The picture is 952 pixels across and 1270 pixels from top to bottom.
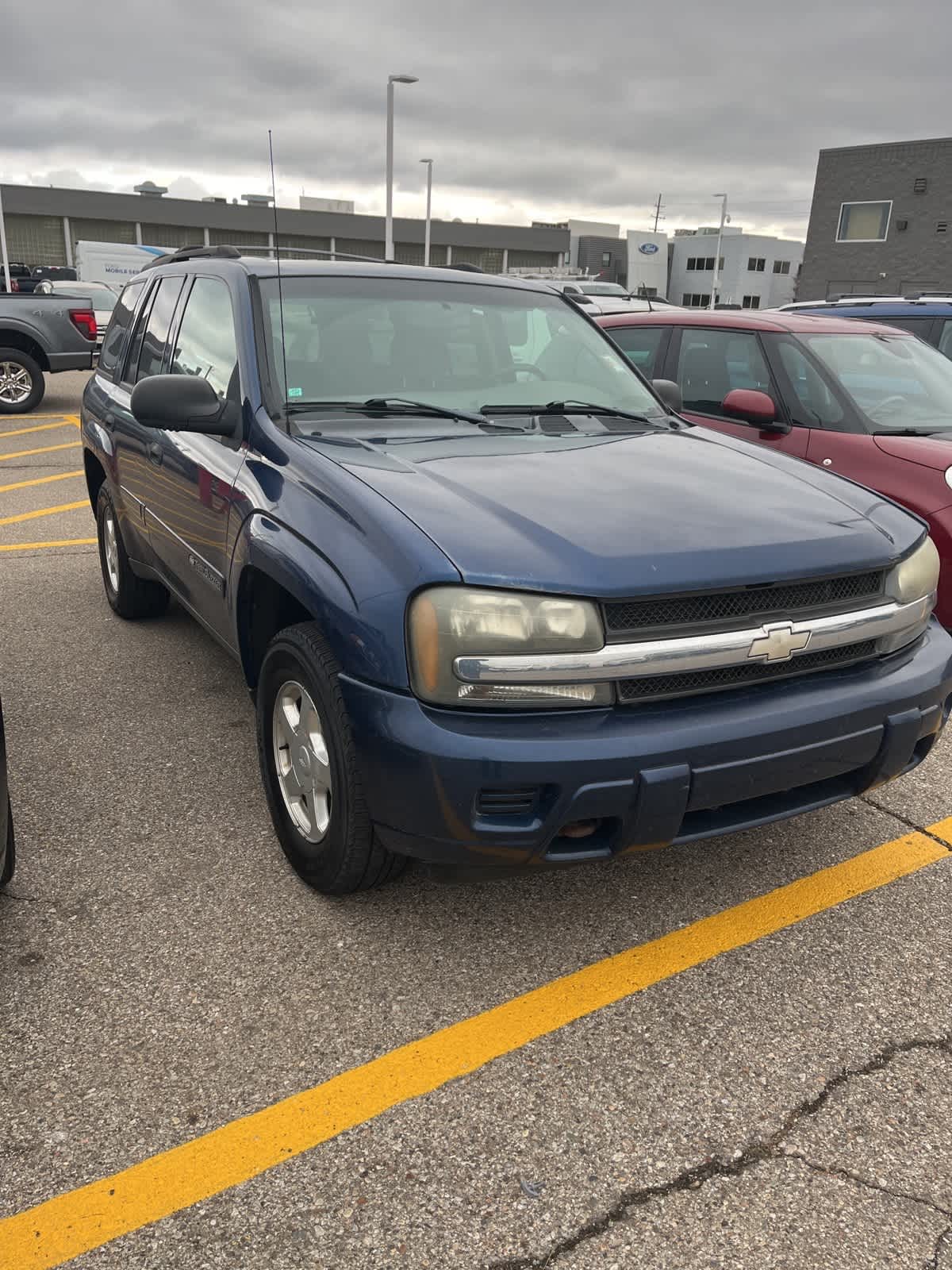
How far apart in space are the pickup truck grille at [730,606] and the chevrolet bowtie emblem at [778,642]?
0.04 meters

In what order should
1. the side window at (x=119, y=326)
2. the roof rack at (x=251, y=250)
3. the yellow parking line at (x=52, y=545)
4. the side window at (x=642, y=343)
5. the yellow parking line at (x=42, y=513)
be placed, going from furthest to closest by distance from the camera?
the yellow parking line at (x=42, y=513)
the yellow parking line at (x=52, y=545)
the side window at (x=642, y=343)
the side window at (x=119, y=326)
the roof rack at (x=251, y=250)

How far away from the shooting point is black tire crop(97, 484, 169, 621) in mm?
5098

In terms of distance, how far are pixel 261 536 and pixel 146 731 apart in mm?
1466

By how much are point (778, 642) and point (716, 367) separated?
12.3 feet

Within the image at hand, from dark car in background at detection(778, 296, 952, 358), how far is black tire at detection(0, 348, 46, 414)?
9874mm

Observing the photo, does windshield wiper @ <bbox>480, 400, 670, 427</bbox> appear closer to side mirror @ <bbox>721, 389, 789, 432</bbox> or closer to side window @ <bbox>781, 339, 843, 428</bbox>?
side mirror @ <bbox>721, 389, 789, 432</bbox>

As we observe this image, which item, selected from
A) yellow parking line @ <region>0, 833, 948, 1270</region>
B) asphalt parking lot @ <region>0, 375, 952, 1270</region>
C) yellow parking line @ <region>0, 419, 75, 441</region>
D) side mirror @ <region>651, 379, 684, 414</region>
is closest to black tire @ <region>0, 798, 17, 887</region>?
asphalt parking lot @ <region>0, 375, 952, 1270</region>

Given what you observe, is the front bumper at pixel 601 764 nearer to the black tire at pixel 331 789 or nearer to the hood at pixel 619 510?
the black tire at pixel 331 789

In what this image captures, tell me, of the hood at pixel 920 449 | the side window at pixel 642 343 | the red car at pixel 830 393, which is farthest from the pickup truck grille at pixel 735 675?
the side window at pixel 642 343

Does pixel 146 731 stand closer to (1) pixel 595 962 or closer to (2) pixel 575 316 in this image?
(1) pixel 595 962

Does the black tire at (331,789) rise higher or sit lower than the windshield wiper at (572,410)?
lower

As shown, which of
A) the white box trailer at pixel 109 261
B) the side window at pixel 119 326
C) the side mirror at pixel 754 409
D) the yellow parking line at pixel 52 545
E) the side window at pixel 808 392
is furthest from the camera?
the white box trailer at pixel 109 261

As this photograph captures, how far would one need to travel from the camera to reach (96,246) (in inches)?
1519

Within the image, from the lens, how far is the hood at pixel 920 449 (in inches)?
186
